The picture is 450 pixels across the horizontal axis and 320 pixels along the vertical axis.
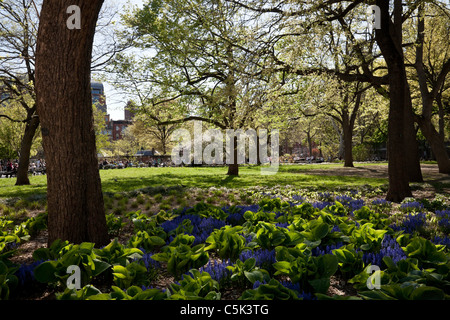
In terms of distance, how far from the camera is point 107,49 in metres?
16.5

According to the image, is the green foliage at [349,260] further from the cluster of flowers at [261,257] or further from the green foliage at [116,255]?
the green foliage at [116,255]

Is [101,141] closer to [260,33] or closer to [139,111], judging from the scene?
[139,111]

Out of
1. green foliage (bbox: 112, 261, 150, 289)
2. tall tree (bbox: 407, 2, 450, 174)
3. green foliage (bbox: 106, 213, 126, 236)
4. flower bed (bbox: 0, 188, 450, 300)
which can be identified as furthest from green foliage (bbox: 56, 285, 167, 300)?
tall tree (bbox: 407, 2, 450, 174)

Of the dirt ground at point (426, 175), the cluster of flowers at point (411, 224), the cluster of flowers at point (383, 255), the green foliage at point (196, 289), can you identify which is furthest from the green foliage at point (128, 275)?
the dirt ground at point (426, 175)

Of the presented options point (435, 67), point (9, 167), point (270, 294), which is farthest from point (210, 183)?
point (9, 167)

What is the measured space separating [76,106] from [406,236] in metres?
4.24

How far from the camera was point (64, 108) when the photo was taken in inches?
142

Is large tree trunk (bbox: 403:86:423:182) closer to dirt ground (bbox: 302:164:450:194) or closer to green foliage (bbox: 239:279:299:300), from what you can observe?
dirt ground (bbox: 302:164:450:194)

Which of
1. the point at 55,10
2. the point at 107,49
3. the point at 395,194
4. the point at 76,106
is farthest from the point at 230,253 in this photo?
the point at 107,49

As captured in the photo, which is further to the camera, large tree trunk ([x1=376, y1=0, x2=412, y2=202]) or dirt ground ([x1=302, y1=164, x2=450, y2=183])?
dirt ground ([x1=302, y1=164, x2=450, y2=183])

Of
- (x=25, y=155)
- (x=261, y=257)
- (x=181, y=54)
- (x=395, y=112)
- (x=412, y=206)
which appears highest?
(x=181, y=54)

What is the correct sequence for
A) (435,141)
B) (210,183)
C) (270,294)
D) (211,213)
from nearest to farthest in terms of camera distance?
(270,294), (211,213), (210,183), (435,141)

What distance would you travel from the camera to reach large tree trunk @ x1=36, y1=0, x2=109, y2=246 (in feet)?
11.7

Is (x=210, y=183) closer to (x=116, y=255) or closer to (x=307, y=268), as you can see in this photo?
(x=116, y=255)
